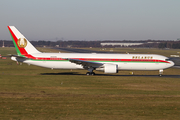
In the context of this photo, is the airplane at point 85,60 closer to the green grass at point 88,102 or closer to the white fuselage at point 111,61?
the white fuselage at point 111,61

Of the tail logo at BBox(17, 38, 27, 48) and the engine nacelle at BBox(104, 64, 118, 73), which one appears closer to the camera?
the engine nacelle at BBox(104, 64, 118, 73)

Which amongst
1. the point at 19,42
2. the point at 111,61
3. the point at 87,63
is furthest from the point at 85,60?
the point at 19,42

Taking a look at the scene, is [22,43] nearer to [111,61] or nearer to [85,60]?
[85,60]

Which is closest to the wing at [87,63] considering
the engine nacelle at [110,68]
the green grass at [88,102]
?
the engine nacelle at [110,68]

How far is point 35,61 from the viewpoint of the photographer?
123ft

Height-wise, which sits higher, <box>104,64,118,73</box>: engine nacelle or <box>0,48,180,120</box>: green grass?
<box>104,64,118,73</box>: engine nacelle

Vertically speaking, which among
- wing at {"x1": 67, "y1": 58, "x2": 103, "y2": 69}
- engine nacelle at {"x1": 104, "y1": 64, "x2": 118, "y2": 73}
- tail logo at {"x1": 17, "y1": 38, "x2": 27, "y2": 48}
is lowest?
engine nacelle at {"x1": 104, "y1": 64, "x2": 118, "y2": 73}

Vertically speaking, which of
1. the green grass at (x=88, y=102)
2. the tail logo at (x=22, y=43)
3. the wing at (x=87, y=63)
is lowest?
the green grass at (x=88, y=102)

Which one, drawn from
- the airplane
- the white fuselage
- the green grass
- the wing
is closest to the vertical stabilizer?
the airplane

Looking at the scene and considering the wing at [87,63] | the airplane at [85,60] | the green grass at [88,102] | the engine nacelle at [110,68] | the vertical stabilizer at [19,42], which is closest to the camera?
the green grass at [88,102]

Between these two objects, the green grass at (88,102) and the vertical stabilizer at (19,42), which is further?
the vertical stabilizer at (19,42)

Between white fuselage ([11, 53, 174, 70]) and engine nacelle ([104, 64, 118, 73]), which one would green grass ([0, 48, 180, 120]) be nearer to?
engine nacelle ([104, 64, 118, 73])

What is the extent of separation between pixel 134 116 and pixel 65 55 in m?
24.2

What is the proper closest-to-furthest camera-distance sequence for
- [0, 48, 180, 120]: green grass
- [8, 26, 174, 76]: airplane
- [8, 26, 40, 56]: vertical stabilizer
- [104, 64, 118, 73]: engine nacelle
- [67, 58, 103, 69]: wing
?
[0, 48, 180, 120]: green grass
[104, 64, 118, 73]: engine nacelle
[67, 58, 103, 69]: wing
[8, 26, 174, 76]: airplane
[8, 26, 40, 56]: vertical stabilizer
